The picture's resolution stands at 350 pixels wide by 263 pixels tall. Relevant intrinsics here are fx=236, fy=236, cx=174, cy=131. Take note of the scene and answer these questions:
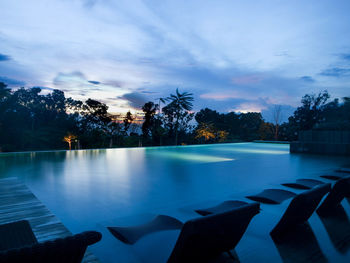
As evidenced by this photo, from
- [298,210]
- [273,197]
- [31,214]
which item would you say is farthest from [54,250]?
[273,197]

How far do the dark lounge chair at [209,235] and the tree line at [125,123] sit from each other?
13479 millimetres

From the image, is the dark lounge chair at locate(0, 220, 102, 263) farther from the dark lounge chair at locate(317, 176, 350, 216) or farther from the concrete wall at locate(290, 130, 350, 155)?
the concrete wall at locate(290, 130, 350, 155)

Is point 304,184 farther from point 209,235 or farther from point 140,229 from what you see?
point 209,235

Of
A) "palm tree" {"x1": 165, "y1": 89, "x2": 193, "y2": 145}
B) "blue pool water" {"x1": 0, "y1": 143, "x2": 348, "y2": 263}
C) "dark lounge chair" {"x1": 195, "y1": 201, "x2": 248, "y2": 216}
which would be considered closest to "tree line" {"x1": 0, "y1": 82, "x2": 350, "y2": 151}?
"palm tree" {"x1": 165, "y1": 89, "x2": 193, "y2": 145}

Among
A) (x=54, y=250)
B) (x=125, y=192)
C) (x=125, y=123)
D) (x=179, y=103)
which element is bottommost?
(x=125, y=192)

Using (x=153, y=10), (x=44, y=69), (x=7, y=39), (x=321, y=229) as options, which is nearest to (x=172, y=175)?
(x=321, y=229)

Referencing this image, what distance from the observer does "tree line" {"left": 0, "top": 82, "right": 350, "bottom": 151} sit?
1517cm

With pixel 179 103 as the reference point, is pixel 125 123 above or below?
below

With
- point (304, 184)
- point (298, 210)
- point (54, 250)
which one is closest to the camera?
point (54, 250)

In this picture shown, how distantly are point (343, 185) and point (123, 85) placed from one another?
55.0 feet

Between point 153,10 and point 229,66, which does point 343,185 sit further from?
point 229,66

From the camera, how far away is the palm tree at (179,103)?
19.1 meters

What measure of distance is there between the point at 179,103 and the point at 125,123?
466cm

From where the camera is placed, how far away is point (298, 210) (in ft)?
6.60
